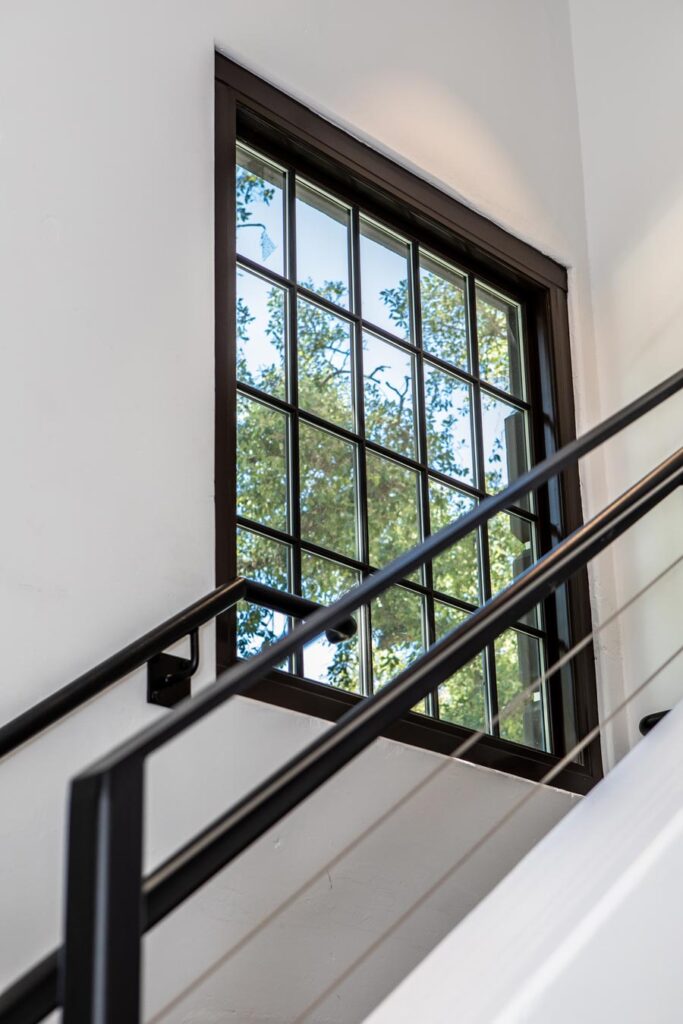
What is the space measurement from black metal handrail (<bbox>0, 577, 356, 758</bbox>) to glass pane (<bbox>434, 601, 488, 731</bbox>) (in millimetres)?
739

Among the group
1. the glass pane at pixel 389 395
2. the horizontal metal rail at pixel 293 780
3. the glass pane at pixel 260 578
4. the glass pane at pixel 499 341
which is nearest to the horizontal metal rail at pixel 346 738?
the horizontal metal rail at pixel 293 780

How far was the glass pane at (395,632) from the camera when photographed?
309cm

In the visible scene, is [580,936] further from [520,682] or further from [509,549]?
[509,549]

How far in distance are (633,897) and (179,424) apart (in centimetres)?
142

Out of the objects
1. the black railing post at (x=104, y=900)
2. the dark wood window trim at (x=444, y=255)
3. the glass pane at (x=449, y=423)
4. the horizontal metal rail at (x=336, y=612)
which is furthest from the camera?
the glass pane at (x=449, y=423)

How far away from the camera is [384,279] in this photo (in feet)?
11.3

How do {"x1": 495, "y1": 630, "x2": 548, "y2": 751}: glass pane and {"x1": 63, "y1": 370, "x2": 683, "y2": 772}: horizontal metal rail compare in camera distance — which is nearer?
{"x1": 63, "y1": 370, "x2": 683, "y2": 772}: horizontal metal rail

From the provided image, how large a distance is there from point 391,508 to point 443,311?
0.72 metres

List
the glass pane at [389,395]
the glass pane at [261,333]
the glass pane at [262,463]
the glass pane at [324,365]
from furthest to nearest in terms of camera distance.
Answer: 1. the glass pane at [389,395]
2. the glass pane at [324,365]
3. the glass pane at [261,333]
4. the glass pane at [262,463]

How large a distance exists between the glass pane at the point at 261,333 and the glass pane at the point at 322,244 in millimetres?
147

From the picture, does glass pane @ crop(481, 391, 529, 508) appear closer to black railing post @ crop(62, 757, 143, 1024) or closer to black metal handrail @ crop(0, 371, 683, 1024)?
black metal handrail @ crop(0, 371, 683, 1024)

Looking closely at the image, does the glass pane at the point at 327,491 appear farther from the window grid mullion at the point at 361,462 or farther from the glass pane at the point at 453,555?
the glass pane at the point at 453,555

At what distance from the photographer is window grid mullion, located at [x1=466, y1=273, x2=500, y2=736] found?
334cm

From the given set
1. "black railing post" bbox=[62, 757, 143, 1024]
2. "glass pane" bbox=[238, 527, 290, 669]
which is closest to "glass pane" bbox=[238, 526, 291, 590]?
"glass pane" bbox=[238, 527, 290, 669]
